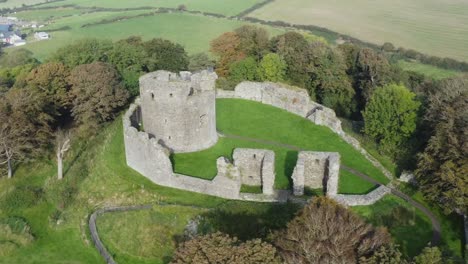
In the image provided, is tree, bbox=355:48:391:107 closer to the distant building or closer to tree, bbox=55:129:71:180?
tree, bbox=55:129:71:180

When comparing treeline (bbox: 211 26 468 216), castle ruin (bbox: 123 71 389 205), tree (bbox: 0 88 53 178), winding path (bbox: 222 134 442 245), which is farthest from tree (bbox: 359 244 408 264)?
tree (bbox: 0 88 53 178)

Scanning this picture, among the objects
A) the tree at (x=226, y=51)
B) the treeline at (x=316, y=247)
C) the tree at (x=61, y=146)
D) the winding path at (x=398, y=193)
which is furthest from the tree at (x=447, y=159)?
the tree at (x=226, y=51)

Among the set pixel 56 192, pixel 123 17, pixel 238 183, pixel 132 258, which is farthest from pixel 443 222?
pixel 123 17

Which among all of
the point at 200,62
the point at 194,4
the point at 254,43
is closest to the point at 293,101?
the point at 254,43

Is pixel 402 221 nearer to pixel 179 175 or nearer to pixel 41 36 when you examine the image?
pixel 179 175

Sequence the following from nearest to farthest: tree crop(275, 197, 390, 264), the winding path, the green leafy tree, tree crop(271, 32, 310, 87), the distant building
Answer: tree crop(275, 197, 390, 264) → the winding path → the green leafy tree → tree crop(271, 32, 310, 87) → the distant building

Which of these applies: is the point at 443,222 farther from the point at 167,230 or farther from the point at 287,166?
the point at 167,230
